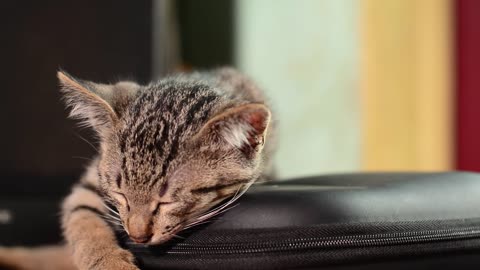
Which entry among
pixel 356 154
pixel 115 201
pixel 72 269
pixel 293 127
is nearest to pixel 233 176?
pixel 115 201

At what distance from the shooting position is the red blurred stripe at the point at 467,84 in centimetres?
274

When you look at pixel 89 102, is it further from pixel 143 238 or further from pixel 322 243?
pixel 322 243

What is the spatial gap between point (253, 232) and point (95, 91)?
17.8 inches

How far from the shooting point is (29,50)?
207 cm

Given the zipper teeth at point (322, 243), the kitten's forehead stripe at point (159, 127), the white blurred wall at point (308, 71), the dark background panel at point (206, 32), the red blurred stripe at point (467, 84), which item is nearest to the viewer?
the zipper teeth at point (322, 243)

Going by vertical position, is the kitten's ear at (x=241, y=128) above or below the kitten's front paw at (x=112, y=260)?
above

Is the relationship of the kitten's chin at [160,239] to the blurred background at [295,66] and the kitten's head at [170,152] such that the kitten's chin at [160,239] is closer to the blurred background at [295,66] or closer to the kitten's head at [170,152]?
the kitten's head at [170,152]

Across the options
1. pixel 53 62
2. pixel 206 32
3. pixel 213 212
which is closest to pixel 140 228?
pixel 213 212

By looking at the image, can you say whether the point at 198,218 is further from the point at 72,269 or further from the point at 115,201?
the point at 72,269

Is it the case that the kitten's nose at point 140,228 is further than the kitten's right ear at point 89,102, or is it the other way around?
the kitten's right ear at point 89,102

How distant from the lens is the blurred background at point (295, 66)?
6.77 ft

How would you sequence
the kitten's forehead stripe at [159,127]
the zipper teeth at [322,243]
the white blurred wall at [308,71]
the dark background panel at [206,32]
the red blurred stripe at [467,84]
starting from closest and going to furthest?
the zipper teeth at [322,243] → the kitten's forehead stripe at [159,127] → the white blurred wall at [308,71] → the red blurred stripe at [467,84] → the dark background panel at [206,32]

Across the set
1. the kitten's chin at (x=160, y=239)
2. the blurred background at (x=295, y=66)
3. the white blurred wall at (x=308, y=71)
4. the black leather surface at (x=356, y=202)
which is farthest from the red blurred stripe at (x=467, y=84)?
the kitten's chin at (x=160, y=239)

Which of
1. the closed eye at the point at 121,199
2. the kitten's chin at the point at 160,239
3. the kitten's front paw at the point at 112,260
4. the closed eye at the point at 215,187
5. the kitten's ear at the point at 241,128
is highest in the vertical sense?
the kitten's ear at the point at 241,128
